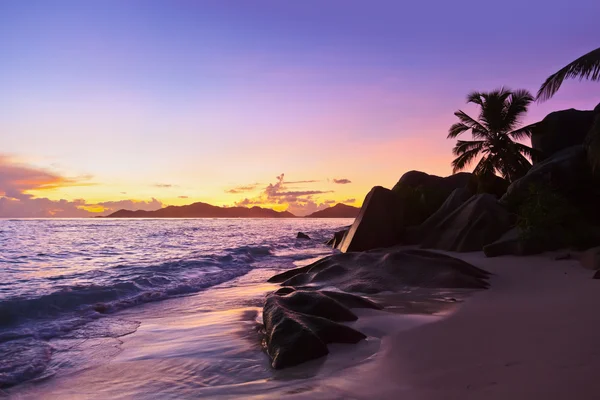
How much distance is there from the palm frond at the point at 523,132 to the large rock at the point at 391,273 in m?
19.2

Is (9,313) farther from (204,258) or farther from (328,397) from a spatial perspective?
(204,258)

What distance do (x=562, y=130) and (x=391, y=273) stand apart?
1801cm

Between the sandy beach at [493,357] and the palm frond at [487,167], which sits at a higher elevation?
the palm frond at [487,167]

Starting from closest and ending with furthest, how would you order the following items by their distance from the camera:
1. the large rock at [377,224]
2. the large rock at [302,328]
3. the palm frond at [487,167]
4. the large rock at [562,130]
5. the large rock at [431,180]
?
the large rock at [302,328] → the large rock at [377,224] → the large rock at [562,130] → the palm frond at [487,167] → the large rock at [431,180]

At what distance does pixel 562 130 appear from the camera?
21844 mm

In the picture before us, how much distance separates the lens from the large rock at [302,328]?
435cm

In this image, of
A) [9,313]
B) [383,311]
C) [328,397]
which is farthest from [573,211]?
[9,313]

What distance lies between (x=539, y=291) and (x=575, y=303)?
164 centimetres

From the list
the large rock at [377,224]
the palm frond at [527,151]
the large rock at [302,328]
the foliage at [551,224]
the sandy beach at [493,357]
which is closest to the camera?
the sandy beach at [493,357]

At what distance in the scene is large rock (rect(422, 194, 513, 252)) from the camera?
14.8 meters

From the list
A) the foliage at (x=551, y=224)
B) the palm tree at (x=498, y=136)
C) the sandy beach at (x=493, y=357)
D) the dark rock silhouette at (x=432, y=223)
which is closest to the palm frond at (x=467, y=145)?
the palm tree at (x=498, y=136)

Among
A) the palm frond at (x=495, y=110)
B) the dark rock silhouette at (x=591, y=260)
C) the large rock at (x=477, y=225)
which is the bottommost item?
the dark rock silhouette at (x=591, y=260)

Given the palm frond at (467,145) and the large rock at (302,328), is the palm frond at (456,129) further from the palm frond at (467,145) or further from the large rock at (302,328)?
the large rock at (302,328)

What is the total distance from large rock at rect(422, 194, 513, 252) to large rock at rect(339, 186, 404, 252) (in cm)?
240
